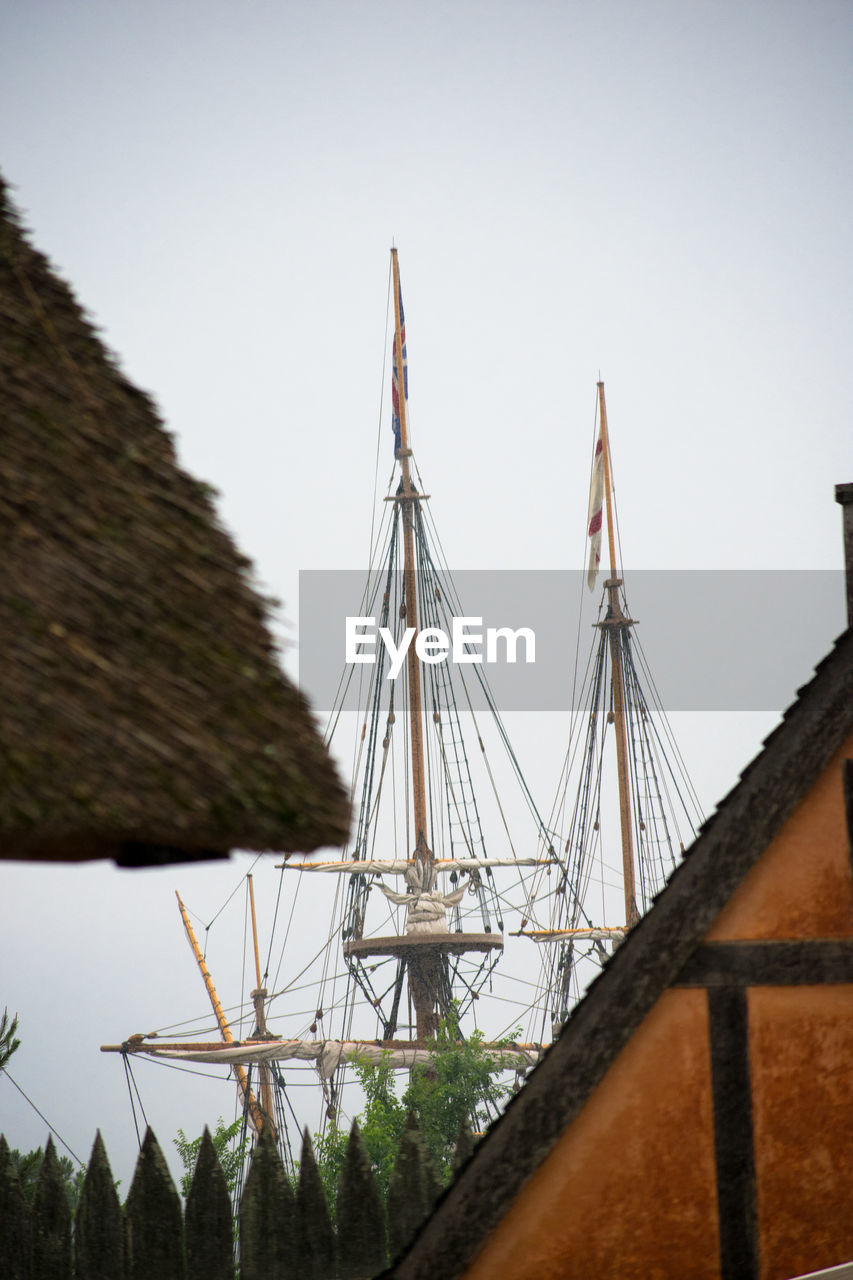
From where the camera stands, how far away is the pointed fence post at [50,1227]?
6.33 meters

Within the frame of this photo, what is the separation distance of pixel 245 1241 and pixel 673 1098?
8.09 feet

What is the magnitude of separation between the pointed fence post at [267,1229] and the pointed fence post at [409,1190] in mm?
546

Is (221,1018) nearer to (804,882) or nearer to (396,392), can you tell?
(396,392)

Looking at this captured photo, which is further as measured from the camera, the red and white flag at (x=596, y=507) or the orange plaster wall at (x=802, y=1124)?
the red and white flag at (x=596, y=507)

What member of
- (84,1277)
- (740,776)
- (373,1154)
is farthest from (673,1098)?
(373,1154)

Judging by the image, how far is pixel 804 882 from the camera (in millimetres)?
5598

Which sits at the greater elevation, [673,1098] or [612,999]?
[612,999]

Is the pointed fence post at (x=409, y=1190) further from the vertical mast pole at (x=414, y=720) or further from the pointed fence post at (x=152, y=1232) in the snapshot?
the vertical mast pole at (x=414, y=720)

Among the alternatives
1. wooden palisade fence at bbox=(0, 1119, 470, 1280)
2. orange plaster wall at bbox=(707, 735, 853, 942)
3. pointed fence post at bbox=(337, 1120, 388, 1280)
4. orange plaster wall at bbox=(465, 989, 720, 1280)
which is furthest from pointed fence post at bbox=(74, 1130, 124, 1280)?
orange plaster wall at bbox=(707, 735, 853, 942)

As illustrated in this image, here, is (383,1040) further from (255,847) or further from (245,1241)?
(255,847)

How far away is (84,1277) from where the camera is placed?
20.7 ft

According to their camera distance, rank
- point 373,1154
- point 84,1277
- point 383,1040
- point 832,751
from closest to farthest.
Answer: point 832,751 < point 84,1277 < point 373,1154 < point 383,1040

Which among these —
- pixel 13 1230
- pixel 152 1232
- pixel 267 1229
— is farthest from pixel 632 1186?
pixel 13 1230

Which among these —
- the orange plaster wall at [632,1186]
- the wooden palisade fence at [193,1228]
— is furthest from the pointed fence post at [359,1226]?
the orange plaster wall at [632,1186]
